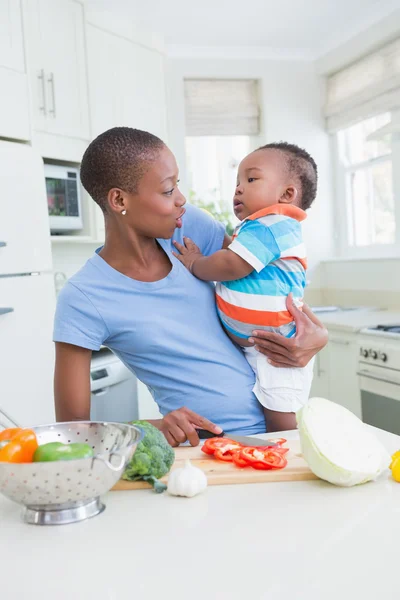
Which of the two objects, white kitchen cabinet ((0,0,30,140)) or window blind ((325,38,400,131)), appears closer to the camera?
white kitchen cabinet ((0,0,30,140))

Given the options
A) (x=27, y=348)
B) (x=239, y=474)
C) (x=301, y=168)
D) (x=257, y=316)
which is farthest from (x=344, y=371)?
(x=239, y=474)

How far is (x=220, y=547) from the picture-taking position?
828 millimetres

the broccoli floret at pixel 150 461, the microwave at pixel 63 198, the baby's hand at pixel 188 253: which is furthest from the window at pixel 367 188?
the broccoli floret at pixel 150 461

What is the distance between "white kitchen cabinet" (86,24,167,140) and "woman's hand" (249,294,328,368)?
8.59ft

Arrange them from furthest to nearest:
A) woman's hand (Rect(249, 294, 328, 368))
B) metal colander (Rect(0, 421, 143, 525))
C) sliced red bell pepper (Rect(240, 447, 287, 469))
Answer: woman's hand (Rect(249, 294, 328, 368))
sliced red bell pepper (Rect(240, 447, 287, 469))
metal colander (Rect(0, 421, 143, 525))

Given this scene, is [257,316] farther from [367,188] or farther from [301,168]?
[367,188]

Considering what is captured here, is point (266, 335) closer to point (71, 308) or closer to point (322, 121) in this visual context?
point (71, 308)

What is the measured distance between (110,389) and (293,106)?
106 inches

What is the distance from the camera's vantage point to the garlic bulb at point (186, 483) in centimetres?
101

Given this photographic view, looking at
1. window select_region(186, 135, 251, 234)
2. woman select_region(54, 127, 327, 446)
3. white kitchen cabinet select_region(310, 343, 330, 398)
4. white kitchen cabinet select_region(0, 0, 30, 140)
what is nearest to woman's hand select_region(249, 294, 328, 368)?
woman select_region(54, 127, 327, 446)

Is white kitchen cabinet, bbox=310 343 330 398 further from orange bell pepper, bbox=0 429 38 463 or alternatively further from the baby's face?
orange bell pepper, bbox=0 429 38 463

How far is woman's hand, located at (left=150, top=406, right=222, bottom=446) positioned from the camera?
129 cm

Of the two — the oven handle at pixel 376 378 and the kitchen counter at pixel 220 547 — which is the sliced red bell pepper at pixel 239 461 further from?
the oven handle at pixel 376 378

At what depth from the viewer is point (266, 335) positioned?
4.99ft
